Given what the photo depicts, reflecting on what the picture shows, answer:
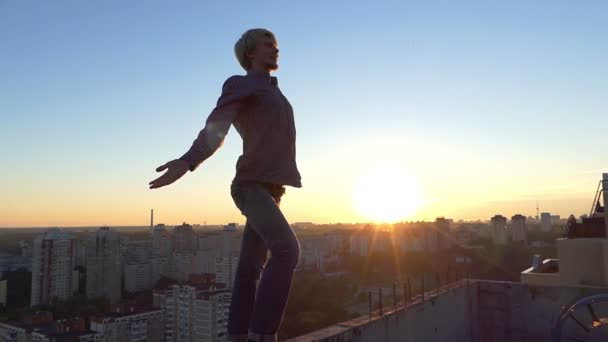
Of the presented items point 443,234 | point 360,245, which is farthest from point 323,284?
point 443,234

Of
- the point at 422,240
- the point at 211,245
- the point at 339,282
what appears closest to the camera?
the point at 339,282

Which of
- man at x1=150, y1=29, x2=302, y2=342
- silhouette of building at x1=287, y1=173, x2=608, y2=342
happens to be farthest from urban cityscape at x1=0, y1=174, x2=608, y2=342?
man at x1=150, y1=29, x2=302, y2=342

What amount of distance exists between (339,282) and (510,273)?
482 inches

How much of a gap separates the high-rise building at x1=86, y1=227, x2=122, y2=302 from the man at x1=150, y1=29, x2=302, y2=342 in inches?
1480

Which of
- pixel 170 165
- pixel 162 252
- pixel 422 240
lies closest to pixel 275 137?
pixel 170 165

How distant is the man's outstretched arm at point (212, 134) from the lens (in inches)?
41.2

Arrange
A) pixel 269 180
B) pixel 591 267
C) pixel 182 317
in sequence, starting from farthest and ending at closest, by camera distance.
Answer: pixel 182 317
pixel 591 267
pixel 269 180

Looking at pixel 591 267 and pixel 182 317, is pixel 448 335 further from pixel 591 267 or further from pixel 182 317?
pixel 182 317

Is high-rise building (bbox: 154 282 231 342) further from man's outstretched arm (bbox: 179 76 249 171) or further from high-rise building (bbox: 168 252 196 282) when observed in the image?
man's outstretched arm (bbox: 179 76 249 171)

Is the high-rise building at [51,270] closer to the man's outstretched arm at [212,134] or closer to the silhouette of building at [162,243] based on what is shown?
the silhouette of building at [162,243]

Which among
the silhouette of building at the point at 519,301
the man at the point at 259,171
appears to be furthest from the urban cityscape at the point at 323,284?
the man at the point at 259,171

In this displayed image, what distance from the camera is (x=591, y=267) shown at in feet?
15.7

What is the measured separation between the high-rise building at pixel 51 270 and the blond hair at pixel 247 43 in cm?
3764

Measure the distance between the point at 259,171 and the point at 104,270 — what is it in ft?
130
